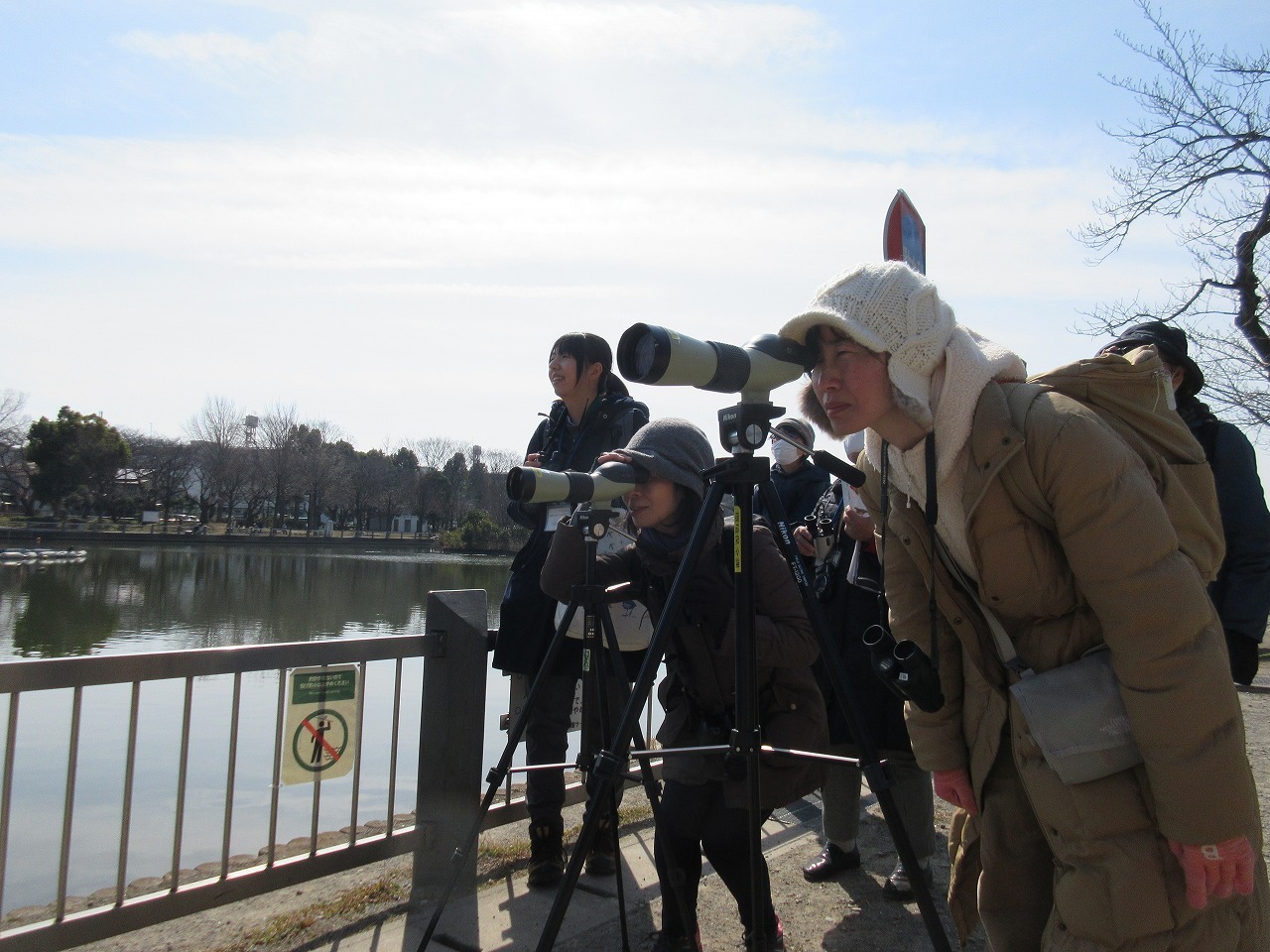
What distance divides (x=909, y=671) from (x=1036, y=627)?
240mm

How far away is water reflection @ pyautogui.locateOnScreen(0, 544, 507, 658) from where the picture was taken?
26.5 ft

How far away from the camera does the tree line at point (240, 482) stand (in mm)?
45500

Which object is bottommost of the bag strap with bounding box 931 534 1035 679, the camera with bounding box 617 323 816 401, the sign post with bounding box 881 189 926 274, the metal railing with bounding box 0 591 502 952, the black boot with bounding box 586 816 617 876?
the black boot with bounding box 586 816 617 876

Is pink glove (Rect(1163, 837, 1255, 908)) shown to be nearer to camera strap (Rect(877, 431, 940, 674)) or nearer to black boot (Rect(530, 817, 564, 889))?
camera strap (Rect(877, 431, 940, 674))

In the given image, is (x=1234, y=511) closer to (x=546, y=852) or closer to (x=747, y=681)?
(x=747, y=681)

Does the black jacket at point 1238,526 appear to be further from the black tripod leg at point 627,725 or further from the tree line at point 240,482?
the tree line at point 240,482

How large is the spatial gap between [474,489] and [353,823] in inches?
2645

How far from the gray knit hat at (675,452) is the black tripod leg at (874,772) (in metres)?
0.66

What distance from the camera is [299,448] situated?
59.2m

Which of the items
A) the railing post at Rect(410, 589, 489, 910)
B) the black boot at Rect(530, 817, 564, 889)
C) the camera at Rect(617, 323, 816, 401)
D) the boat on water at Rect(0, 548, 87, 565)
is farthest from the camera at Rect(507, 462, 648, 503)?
the boat on water at Rect(0, 548, 87, 565)

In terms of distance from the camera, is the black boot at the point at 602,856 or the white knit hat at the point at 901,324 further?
the black boot at the point at 602,856

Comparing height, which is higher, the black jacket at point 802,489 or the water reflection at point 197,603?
the black jacket at point 802,489

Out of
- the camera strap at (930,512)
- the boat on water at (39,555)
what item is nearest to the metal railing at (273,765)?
the camera strap at (930,512)

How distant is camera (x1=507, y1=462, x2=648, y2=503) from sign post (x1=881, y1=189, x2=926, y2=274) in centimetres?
135
